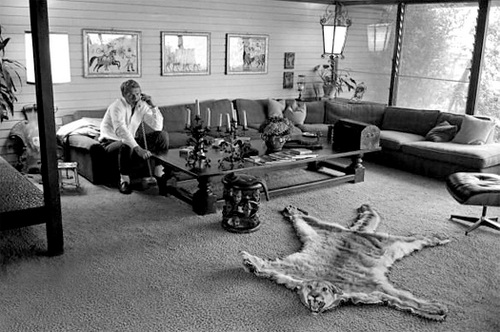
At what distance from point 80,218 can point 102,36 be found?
9.10 feet

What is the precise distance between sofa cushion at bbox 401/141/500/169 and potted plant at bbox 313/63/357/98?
2326mm

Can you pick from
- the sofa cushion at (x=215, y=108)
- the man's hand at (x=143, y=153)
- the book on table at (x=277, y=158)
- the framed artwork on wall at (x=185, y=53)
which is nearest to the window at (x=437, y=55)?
the sofa cushion at (x=215, y=108)

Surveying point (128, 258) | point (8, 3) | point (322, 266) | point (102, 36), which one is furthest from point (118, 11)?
point (322, 266)

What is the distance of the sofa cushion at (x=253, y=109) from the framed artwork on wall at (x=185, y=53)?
0.65 metres

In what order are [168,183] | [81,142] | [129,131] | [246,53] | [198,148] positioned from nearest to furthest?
[198,148] < [168,183] < [129,131] < [81,142] < [246,53]

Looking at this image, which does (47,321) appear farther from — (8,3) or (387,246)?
(8,3)

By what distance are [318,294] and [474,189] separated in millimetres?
1847

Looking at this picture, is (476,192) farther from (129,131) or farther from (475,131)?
(129,131)

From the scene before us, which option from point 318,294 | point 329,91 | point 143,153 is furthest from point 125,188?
point 329,91

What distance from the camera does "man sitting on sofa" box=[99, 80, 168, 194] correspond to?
17.6 ft

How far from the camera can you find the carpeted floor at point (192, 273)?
3025 millimetres

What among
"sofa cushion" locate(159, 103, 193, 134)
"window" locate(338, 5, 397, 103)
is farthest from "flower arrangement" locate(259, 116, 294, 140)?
"window" locate(338, 5, 397, 103)

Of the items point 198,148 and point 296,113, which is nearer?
point 198,148

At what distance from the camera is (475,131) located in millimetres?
6312
